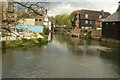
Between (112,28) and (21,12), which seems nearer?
(21,12)

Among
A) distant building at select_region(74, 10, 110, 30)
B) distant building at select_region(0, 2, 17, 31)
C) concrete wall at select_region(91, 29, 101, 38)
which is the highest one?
distant building at select_region(74, 10, 110, 30)

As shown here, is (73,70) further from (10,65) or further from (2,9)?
(2,9)

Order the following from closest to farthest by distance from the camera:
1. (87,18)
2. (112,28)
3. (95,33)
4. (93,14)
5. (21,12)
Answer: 1. (21,12)
2. (112,28)
3. (95,33)
4. (87,18)
5. (93,14)

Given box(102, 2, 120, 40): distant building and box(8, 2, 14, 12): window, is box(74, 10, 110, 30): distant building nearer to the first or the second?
box(102, 2, 120, 40): distant building

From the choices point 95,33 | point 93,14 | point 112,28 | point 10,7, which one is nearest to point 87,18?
point 93,14

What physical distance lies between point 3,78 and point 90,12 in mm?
45928

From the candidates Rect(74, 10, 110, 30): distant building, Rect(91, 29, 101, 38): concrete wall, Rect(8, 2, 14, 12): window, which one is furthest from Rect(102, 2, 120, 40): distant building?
Rect(8, 2, 14, 12): window

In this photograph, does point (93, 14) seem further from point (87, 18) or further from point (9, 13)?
point (9, 13)

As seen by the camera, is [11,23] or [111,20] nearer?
[11,23]

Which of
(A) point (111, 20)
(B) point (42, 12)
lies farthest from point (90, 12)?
(B) point (42, 12)

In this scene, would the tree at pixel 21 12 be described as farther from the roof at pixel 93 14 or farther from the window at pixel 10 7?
the roof at pixel 93 14

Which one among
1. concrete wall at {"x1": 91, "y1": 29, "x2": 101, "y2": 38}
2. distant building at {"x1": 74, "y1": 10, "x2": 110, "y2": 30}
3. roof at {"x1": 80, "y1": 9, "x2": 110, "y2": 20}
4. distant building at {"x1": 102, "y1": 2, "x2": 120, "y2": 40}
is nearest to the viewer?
distant building at {"x1": 102, "y1": 2, "x2": 120, "y2": 40}

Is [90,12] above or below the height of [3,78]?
above

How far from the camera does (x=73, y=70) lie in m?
12.6
